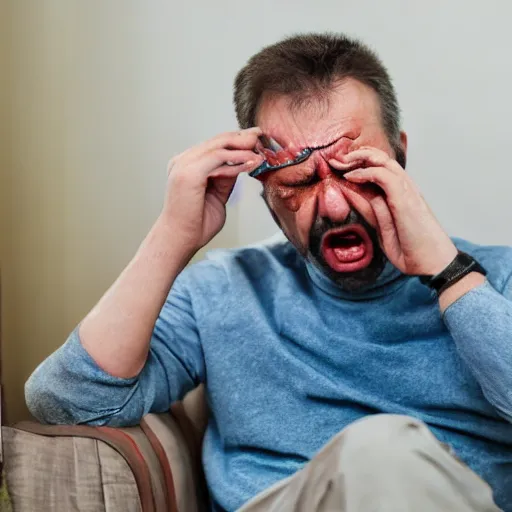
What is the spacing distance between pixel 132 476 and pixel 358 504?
0.40m

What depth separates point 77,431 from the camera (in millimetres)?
1006

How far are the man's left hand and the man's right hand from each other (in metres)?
0.16

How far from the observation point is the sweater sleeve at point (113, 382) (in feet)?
3.28

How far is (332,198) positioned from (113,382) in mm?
460

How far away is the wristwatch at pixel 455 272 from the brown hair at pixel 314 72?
0.88 feet

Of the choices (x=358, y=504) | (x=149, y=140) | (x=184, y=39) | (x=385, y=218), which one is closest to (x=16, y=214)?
(x=149, y=140)

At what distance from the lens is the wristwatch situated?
0.91 m

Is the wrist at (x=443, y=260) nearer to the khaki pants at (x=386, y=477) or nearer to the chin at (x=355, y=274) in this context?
the chin at (x=355, y=274)

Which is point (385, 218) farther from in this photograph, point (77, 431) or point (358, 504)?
point (77, 431)

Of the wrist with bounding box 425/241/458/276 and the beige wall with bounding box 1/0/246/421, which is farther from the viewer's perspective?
the beige wall with bounding box 1/0/246/421

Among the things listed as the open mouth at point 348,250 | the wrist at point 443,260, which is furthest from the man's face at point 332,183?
the wrist at point 443,260

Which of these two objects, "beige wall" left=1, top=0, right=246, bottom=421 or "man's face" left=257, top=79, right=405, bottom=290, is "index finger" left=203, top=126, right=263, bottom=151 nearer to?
"man's face" left=257, top=79, right=405, bottom=290

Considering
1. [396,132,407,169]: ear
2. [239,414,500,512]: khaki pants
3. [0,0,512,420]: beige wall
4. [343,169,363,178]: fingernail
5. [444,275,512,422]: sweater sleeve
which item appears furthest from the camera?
[0,0,512,420]: beige wall

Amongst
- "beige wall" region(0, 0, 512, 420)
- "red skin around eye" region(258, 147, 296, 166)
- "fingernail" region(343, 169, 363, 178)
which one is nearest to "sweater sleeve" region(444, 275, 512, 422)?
"fingernail" region(343, 169, 363, 178)
